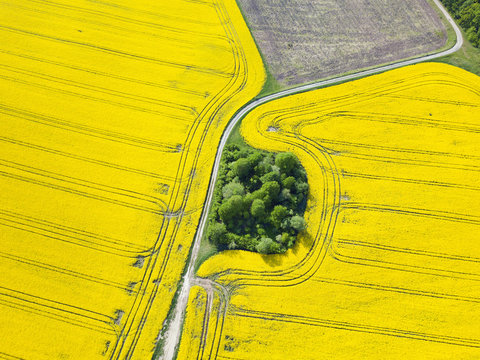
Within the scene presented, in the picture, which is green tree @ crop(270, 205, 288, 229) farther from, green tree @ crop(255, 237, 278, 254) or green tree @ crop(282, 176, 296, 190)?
green tree @ crop(282, 176, 296, 190)

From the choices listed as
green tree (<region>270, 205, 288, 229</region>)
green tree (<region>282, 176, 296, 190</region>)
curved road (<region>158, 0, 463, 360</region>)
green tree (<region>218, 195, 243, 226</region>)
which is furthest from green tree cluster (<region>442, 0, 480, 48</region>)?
green tree (<region>218, 195, 243, 226</region>)

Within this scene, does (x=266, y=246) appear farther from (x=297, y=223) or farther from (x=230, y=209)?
(x=230, y=209)

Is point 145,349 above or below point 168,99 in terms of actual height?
below

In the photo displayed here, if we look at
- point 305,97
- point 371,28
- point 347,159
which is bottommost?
point 347,159

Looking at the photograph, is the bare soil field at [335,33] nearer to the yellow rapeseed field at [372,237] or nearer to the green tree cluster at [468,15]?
the green tree cluster at [468,15]

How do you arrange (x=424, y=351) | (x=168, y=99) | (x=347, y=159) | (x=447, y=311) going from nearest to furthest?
(x=424, y=351) → (x=447, y=311) → (x=347, y=159) → (x=168, y=99)

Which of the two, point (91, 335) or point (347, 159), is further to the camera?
point (347, 159)

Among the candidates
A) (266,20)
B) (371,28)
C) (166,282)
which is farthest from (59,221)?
(371,28)

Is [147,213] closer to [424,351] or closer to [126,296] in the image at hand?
[126,296]
